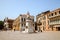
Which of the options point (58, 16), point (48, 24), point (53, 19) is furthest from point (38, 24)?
point (58, 16)

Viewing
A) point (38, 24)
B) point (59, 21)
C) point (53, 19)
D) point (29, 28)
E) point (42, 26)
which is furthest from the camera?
point (38, 24)

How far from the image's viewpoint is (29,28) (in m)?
34.2

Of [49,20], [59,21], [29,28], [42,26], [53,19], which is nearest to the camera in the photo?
[29,28]

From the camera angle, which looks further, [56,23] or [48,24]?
[48,24]

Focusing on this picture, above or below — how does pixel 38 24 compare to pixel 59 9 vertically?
below

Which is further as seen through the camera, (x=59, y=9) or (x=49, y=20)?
(x=49, y=20)

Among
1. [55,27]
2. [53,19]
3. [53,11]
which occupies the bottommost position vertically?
[55,27]

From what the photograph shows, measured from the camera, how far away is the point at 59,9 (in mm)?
49469

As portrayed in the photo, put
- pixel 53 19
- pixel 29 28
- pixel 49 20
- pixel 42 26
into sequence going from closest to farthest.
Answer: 1. pixel 29 28
2. pixel 53 19
3. pixel 49 20
4. pixel 42 26

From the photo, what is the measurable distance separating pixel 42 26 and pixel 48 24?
5982mm

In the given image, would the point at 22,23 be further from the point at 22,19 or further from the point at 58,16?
the point at 58,16

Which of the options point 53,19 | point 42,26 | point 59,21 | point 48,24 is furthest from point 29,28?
point 42,26

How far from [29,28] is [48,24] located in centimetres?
2559

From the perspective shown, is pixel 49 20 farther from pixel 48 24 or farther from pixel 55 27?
pixel 55 27
